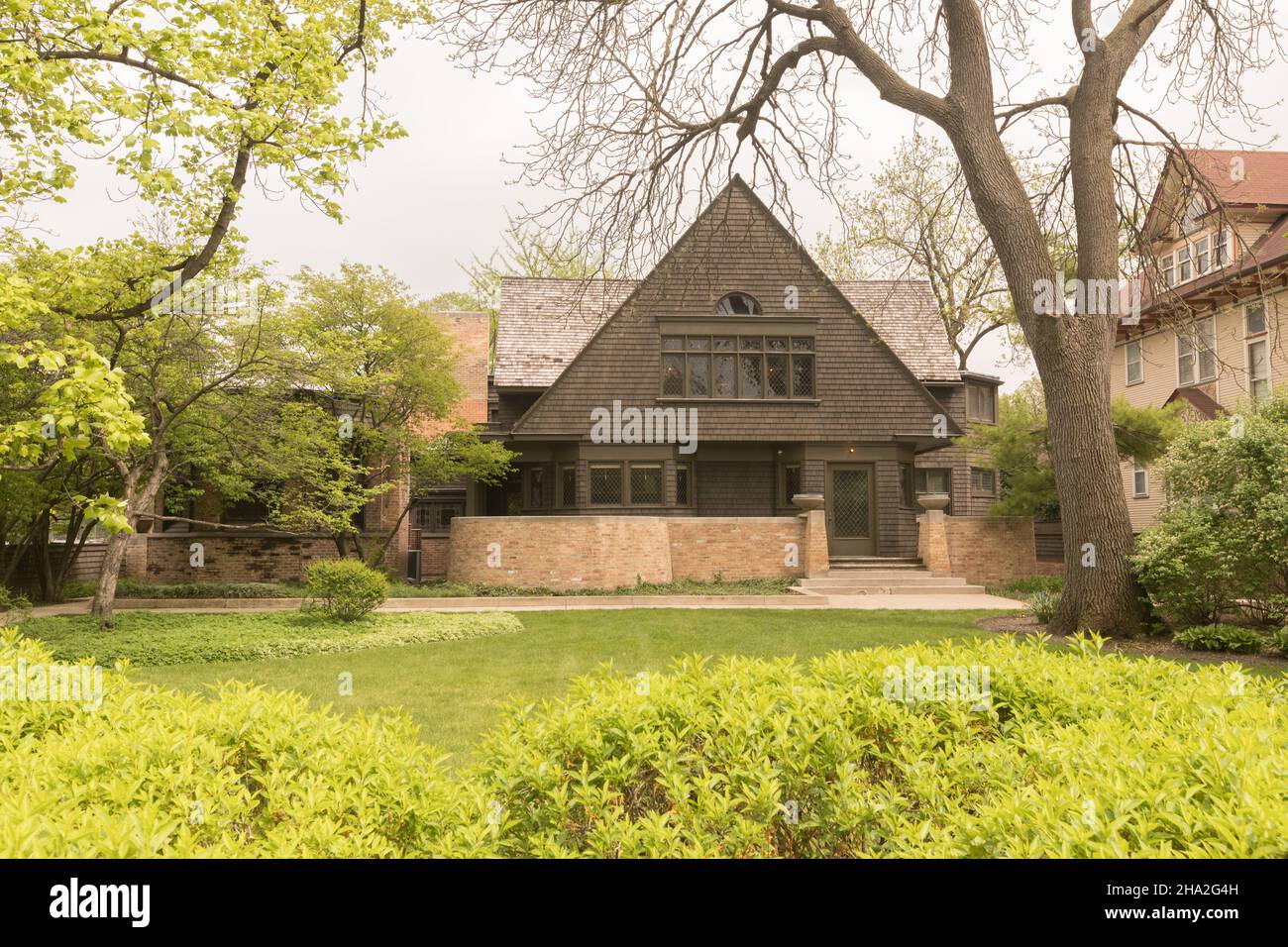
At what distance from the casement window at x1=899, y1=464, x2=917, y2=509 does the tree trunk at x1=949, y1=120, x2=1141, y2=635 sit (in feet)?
40.8

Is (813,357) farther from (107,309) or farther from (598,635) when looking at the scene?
(107,309)

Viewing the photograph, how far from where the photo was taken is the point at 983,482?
33.7 metres

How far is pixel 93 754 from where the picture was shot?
9.08 ft

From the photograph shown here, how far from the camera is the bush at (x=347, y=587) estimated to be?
51.0ft

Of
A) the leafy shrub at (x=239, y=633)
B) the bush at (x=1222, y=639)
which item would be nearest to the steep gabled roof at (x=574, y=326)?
the leafy shrub at (x=239, y=633)

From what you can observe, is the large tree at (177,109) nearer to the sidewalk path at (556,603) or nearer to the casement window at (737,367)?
the sidewalk path at (556,603)

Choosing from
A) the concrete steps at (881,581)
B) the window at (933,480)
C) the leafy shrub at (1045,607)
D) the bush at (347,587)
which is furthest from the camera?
the window at (933,480)

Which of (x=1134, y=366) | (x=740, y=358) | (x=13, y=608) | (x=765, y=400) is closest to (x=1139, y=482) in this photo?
(x=1134, y=366)

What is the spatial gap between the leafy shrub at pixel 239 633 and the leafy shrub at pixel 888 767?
10.6 meters

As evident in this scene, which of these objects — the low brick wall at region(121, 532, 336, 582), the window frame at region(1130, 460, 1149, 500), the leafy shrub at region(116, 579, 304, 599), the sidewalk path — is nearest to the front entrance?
the sidewalk path

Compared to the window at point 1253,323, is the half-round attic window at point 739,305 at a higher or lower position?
higher

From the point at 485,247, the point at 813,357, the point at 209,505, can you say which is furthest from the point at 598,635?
the point at 485,247

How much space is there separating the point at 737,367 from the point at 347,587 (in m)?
13.9
